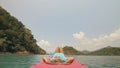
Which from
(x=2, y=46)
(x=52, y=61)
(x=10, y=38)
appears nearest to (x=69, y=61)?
(x=52, y=61)

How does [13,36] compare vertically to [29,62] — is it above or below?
above

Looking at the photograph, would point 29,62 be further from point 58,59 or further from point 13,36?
point 13,36

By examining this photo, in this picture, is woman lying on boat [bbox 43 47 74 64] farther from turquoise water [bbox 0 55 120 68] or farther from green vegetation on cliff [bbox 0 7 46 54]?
green vegetation on cliff [bbox 0 7 46 54]

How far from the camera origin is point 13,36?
8094 cm

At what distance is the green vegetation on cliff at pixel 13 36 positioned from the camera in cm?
7656

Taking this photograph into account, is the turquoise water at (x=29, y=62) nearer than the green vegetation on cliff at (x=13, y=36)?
Yes

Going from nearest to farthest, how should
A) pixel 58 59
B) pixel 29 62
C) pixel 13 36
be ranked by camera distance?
pixel 58 59 → pixel 29 62 → pixel 13 36

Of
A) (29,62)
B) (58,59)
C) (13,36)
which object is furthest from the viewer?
(13,36)

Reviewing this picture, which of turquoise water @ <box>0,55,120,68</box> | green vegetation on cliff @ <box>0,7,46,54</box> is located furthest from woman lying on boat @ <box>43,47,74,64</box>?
green vegetation on cliff @ <box>0,7,46,54</box>

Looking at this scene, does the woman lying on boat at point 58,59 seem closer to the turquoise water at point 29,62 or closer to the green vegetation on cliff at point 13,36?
the turquoise water at point 29,62

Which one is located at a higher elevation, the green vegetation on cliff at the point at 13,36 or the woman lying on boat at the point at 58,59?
the green vegetation on cliff at the point at 13,36

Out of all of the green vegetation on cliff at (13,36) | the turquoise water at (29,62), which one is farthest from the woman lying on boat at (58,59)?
the green vegetation on cliff at (13,36)

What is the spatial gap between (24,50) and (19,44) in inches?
128

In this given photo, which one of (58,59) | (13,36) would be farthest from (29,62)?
(13,36)
